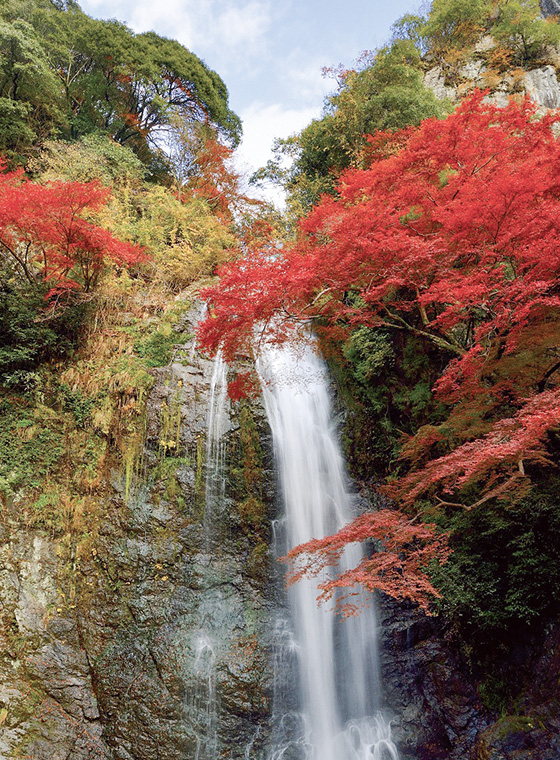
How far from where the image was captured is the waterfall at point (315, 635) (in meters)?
6.40

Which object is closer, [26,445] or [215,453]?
[26,445]

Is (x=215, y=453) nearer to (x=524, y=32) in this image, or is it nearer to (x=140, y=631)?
(x=140, y=631)

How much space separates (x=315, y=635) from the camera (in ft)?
24.5

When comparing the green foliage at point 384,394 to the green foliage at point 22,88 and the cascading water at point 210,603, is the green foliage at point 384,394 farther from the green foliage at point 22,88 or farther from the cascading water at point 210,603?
the green foliage at point 22,88

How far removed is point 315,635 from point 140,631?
3107mm

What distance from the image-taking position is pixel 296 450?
30.8 feet

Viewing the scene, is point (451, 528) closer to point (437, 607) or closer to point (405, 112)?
point (437, 607)

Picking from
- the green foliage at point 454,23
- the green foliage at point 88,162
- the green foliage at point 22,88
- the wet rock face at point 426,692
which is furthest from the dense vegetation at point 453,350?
the green foliage at point 454,23

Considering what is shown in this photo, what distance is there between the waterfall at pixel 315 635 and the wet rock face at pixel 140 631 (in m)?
0.49

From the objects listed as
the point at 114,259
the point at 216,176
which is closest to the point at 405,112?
the point at 216,176

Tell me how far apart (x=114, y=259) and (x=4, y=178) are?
9.15 ft

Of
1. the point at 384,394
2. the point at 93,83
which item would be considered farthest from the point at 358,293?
the point at 93,83

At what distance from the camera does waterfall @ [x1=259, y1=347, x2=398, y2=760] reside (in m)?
6.40

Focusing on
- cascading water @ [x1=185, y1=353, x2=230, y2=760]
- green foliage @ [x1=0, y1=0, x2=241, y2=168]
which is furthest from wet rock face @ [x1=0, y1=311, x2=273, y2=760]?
green foliage @ [x1=0, y1=0, x2=241, y2=168]
